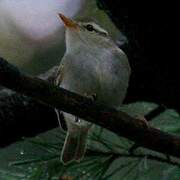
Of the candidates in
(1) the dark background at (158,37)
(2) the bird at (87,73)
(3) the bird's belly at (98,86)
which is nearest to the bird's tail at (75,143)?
(2) the bird at (87,73)

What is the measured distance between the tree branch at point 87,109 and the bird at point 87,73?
40 centimetres

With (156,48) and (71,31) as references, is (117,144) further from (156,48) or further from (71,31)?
(71,31)

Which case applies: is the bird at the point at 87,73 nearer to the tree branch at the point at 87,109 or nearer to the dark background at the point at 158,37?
the dark background at the point at 158,37

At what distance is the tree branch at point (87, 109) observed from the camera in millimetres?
947

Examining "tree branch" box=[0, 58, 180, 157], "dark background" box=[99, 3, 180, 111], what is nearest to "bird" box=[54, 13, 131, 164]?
"dark background" box=[99, 3, 180, 111]

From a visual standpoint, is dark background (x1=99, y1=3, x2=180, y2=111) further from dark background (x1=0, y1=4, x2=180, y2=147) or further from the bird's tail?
the bird's tail

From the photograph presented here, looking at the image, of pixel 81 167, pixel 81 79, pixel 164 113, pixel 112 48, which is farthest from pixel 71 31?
pixel 81 167

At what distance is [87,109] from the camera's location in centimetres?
101

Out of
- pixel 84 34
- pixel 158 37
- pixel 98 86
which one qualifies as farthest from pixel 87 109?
pixel 84 34

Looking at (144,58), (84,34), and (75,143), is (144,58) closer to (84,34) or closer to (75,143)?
(75,143)

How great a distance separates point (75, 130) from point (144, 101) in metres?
0.21

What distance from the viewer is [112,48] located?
1.78 m

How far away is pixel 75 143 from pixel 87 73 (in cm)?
19

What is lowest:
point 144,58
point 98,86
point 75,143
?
point 75,143
